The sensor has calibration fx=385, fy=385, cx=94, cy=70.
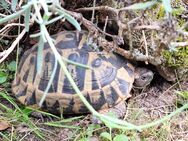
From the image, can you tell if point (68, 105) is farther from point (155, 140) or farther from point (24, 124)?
point (155, 140)

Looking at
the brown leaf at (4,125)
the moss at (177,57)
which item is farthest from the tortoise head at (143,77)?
the brown leaf at (4,125)

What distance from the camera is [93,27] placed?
2.21m

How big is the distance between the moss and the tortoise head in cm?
14

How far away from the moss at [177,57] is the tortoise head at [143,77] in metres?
0.14

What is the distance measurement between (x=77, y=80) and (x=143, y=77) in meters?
0.41

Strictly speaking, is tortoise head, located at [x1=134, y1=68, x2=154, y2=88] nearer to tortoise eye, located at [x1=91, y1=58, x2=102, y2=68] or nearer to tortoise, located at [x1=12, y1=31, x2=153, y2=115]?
tortoise, located at [x1=12, y1=31, x2=153, y2=115]

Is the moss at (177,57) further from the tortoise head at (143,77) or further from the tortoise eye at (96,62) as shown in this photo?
the tortoise eye at (96,62)

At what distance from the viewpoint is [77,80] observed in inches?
86.9

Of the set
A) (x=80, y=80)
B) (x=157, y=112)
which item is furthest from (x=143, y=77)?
(x=80, y=80)

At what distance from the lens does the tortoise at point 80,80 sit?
2.21m

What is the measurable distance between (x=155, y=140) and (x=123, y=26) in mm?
639

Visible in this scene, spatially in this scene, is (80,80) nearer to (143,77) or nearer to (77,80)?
(77,80)

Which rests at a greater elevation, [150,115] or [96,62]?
[96,62]

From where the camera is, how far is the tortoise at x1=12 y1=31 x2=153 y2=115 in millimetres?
2211
